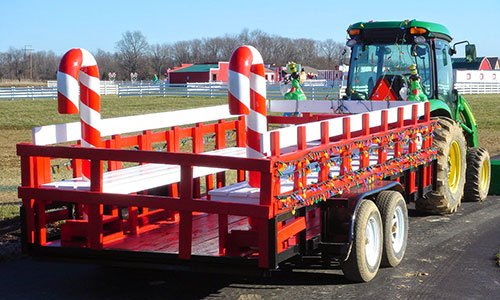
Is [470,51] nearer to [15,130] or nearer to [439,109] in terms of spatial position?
[439,109]

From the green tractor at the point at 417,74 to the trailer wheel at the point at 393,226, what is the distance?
2914mm

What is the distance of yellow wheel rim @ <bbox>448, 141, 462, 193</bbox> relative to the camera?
1005 centimetres

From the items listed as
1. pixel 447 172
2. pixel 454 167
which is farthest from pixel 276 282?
pixel 454 167

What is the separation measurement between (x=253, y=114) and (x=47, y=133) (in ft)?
5.72

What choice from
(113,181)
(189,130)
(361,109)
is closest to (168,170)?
(113,181)

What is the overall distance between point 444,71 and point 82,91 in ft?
20.3

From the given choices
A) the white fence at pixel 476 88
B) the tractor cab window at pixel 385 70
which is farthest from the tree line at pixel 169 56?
the tractor cab window at pixel 385 70

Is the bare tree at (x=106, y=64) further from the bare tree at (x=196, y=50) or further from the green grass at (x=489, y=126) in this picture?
the green grass at (x=489, y=126)

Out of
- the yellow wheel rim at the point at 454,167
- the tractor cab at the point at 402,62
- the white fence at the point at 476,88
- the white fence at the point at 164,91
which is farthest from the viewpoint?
the white fence at the point at 476,88

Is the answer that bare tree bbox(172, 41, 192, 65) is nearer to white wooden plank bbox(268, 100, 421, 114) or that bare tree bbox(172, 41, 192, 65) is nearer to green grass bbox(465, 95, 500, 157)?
green grass bbox(465, 95, 500, 157)

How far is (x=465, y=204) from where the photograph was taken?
1093cm

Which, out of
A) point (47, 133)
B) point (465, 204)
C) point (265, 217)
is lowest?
point (465, 204)

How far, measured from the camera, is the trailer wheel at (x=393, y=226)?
22.9ft

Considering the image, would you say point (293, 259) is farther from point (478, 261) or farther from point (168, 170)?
point (478, 261)
